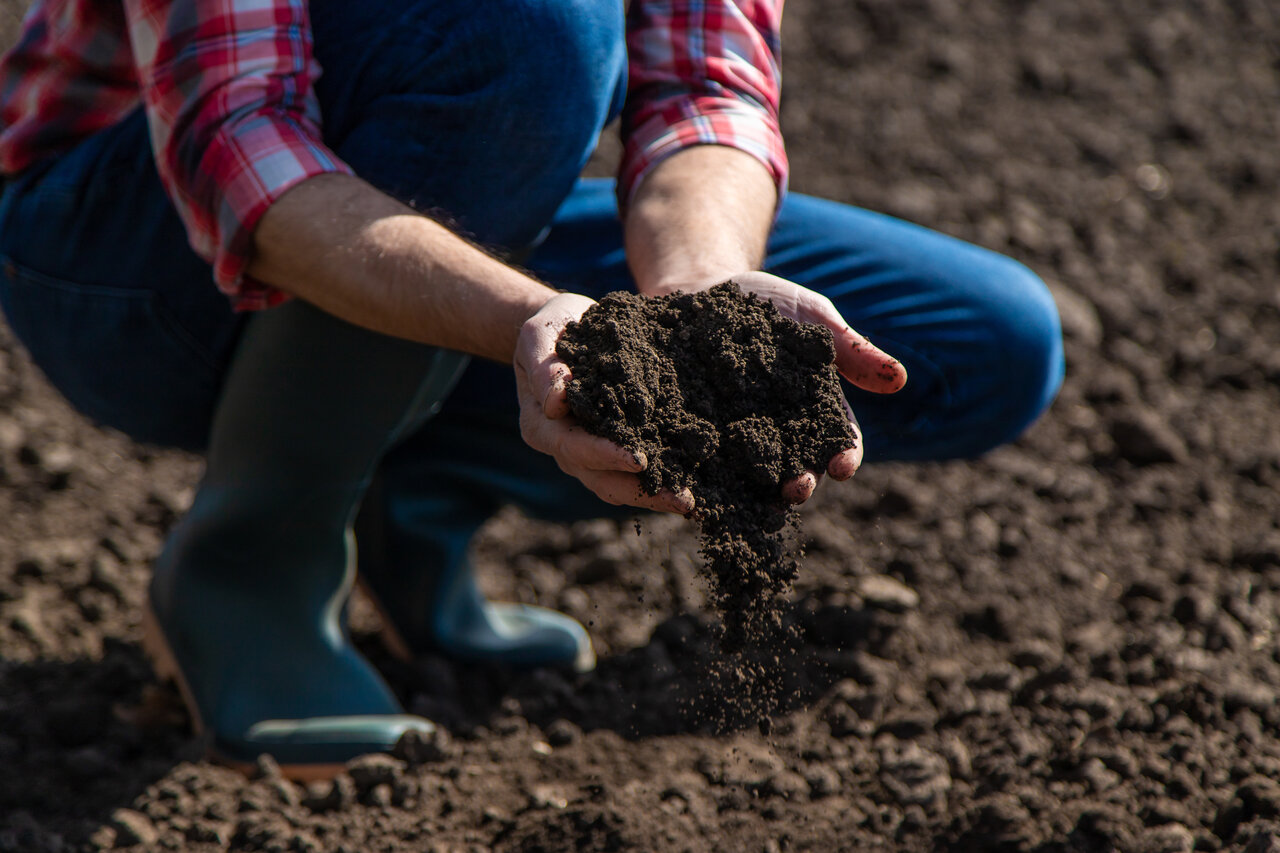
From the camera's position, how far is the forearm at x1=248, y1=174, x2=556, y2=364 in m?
1.18

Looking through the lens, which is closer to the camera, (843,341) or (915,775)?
(843,341)

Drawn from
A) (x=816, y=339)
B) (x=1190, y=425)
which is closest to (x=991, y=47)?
(x=1190, y=425)

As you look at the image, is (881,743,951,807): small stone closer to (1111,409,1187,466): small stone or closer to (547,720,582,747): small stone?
(547,720,582,747): small stone

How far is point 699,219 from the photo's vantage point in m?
1.39

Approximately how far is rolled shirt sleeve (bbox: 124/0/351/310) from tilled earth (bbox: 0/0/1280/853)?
0.73m

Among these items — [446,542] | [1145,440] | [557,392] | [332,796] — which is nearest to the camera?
[557,392]

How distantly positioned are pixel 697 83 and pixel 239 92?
61 cm

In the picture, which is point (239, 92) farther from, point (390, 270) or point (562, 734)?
point (562, 734)

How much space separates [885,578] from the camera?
1986 mm

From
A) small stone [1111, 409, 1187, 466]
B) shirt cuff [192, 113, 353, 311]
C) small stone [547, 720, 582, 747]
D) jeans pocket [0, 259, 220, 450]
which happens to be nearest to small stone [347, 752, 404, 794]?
small stone [547, 720, 582, 747]

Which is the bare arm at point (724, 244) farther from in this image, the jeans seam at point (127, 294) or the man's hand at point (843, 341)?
the jeans seam at point (127, 294)

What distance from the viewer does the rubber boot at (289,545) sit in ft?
4.75

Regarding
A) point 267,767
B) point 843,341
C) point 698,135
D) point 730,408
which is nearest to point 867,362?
point 843,341

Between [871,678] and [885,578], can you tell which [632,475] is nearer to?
[871,678]
